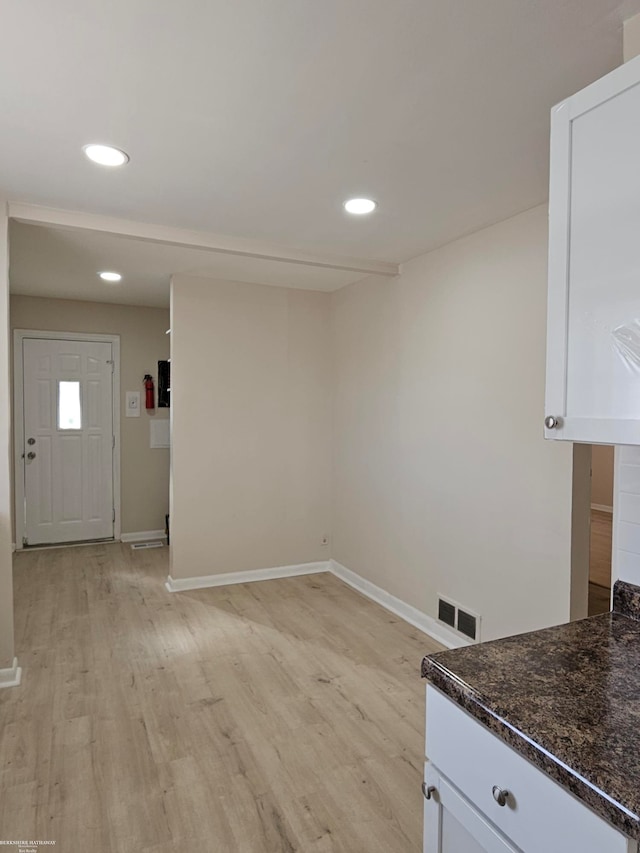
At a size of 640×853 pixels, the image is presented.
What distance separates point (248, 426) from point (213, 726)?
247cm

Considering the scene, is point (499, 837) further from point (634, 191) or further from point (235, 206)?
point (235, 206)

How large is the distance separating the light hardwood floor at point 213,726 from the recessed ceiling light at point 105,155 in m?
2.50

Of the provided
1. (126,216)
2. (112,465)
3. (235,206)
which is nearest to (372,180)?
(235,206)

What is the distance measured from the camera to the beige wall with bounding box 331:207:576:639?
2.68 m

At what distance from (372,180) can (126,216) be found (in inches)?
54.8

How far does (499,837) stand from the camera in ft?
3.33

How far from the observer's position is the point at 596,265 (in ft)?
3.89

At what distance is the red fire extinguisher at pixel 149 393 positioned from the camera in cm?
569

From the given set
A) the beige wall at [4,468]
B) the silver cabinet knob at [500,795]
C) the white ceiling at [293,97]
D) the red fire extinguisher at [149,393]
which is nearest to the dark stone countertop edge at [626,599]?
the silver cabinet knob at [500,795]

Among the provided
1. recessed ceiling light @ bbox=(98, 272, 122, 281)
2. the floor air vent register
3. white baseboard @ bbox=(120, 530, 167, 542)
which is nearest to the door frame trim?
white baseboard @ bbox=(120, 530, 167, 542)

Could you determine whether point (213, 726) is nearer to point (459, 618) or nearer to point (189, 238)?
point (459, 618)

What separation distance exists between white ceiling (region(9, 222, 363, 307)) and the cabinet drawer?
2945 mm

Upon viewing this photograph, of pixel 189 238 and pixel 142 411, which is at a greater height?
pixel 189 238

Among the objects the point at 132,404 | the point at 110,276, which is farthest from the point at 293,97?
the point at 132,404
